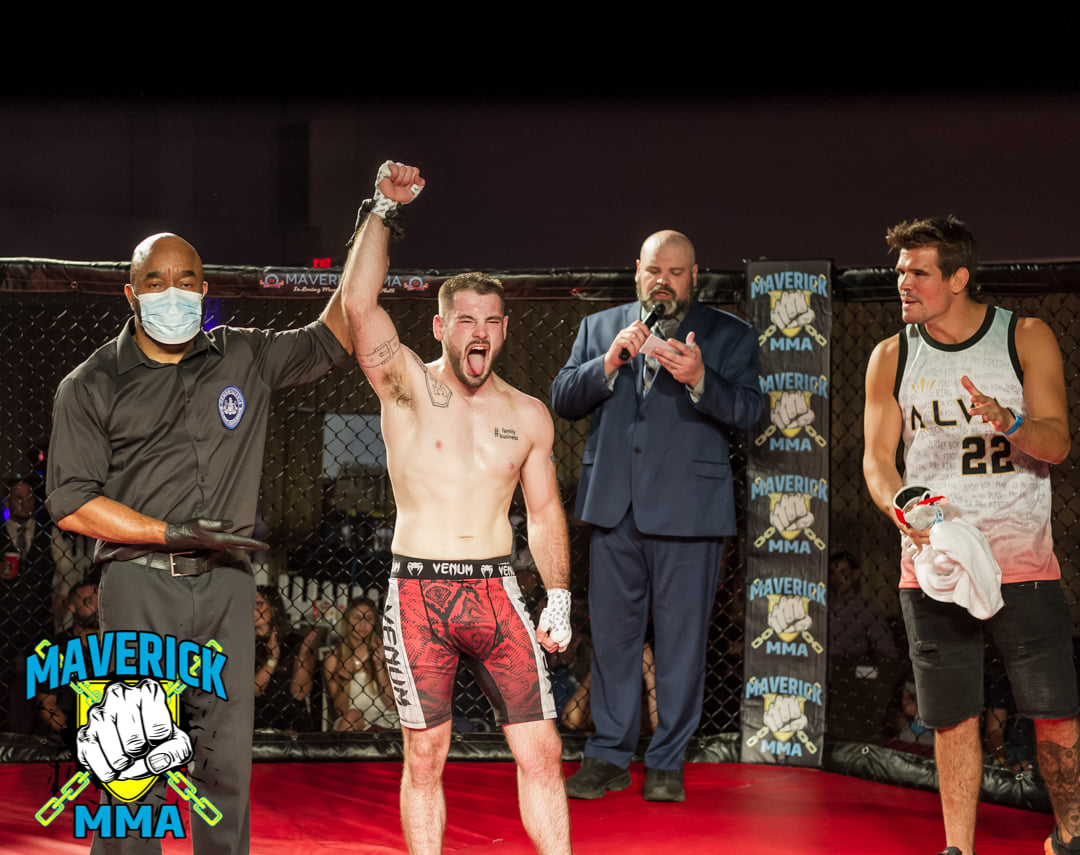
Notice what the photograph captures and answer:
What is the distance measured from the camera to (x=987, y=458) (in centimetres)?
256

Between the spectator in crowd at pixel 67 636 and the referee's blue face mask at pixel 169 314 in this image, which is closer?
the referee's blue face mask at pixel 169 314

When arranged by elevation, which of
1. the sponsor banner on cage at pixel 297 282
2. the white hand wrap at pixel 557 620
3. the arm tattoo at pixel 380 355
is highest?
the sponsor banner on cage at pixel 297 282

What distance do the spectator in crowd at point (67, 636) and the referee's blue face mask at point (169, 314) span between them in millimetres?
1618

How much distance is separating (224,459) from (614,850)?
4.49ft

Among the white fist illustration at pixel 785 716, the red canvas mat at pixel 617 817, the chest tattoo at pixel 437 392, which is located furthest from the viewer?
the white fist illustration at pixel 785 716

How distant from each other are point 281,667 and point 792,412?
206 centimetres

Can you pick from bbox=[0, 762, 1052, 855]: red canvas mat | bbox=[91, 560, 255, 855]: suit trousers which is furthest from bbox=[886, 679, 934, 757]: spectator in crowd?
bbox=[91, 560, 255, 855]: suit trousers

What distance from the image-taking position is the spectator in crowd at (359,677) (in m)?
3.75

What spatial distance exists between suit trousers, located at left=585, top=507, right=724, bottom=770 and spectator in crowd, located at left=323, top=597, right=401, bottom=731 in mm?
896

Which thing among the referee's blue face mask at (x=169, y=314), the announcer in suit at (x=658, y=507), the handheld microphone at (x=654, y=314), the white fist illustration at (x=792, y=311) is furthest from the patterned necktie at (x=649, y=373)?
the referee's blue face mask at (x=169, y=314)

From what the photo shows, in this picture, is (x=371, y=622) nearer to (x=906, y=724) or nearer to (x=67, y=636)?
(x=67, y=636)

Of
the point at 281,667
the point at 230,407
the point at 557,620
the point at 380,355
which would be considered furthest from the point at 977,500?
the point at 281,667

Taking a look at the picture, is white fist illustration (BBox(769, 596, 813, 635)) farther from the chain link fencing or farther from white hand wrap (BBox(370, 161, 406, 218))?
white hand wrap (BBox(370, 161, 406, 218))

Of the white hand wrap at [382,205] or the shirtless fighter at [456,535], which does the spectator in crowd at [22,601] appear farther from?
the white hand wrap at [382,205]
